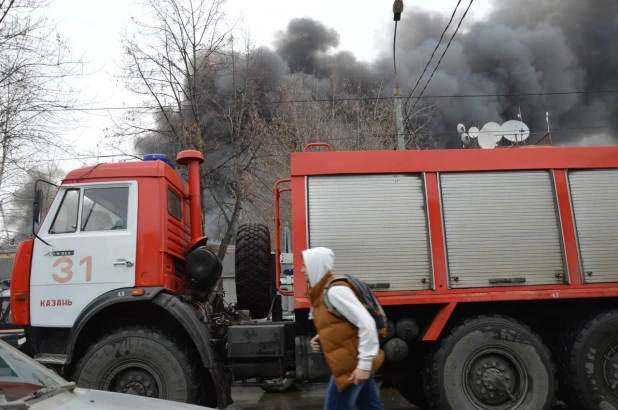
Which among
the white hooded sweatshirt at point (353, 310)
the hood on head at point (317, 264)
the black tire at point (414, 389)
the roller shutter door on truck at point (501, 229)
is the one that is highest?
the roller shutter door on truck at point (501, 229)

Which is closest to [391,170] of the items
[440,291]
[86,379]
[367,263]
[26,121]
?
[367,263]

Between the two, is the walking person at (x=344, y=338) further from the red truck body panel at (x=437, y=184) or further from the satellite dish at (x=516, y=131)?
the satellite dish at (x=516, y=131)

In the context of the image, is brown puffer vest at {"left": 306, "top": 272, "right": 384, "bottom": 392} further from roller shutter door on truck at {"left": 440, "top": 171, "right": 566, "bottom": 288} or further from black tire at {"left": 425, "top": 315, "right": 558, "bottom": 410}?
roller shutter door on truck at {"left": 440, "top": 171, "right": 566, "bottom": 288}

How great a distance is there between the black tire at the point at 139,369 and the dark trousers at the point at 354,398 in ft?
7.02

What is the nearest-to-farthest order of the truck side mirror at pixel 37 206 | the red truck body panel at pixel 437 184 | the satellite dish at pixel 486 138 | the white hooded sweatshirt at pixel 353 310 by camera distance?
the white hooded sweatshirt at pixel 353 310 < the truck side mirror at pixel 37 206 < the red truck body panel at pixel 437 184 < the satellite dish at pixel 486 138

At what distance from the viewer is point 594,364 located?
195 inches

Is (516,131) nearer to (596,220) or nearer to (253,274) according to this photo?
(596,220)

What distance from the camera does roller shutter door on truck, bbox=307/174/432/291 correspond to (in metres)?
5.02

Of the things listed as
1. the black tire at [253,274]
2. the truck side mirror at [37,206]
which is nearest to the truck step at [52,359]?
the truck side mirror at [37,206]

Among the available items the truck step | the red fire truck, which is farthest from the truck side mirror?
the truck step

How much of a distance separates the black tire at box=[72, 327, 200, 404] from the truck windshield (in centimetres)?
173

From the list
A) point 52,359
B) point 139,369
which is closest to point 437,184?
point 139,369

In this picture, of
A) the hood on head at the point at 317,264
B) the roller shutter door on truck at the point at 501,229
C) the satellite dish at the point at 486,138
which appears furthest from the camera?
the satellite dish at the point at 486,138

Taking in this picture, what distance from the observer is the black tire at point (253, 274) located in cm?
569
